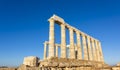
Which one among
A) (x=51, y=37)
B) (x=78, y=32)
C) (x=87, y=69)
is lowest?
(x=87, y=69)

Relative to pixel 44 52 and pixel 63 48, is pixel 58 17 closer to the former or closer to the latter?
pixel 63 48

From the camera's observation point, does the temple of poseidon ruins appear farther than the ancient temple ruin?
No

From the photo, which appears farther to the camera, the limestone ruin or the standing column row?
the standing column row

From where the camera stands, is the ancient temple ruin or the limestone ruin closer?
the limestone ruin

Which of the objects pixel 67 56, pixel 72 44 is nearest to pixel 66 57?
pixel 72 44

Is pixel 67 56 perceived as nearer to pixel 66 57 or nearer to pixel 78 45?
pixel 78 45

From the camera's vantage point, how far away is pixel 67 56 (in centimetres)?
3997

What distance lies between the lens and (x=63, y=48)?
102 feet

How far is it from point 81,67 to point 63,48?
2264 centimetres

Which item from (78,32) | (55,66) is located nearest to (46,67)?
(55,66)

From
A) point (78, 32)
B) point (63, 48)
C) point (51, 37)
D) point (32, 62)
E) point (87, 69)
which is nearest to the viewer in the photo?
point (87, 69)

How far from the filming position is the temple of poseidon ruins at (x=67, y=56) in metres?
8.73

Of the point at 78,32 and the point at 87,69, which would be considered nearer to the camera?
the point at 87,69

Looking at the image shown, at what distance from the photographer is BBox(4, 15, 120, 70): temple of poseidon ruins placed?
344 inches
